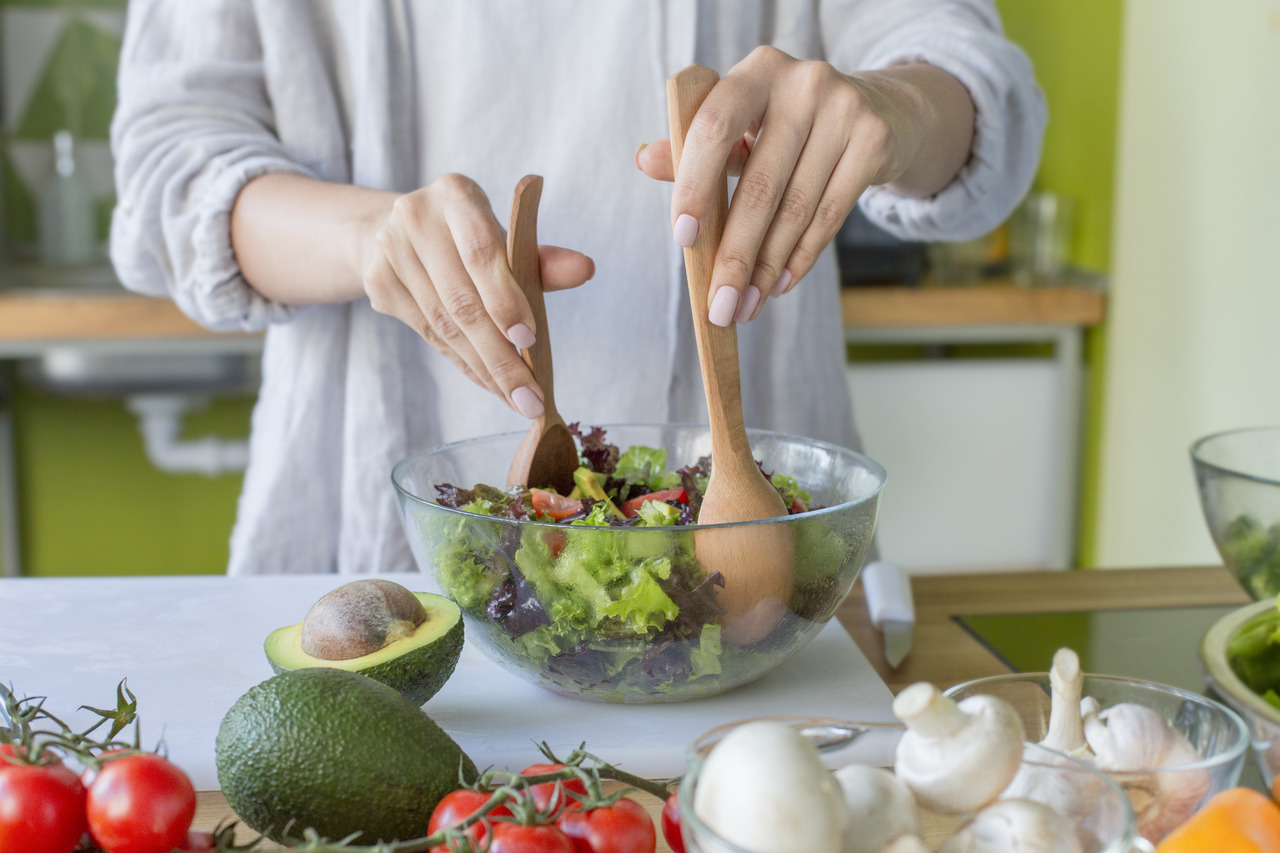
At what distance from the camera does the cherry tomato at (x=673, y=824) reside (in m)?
0.46

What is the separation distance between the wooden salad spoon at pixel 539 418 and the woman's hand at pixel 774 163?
0.38ft

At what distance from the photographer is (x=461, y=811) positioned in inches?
16.9

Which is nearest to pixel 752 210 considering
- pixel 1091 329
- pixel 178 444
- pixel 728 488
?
pixel 728 488

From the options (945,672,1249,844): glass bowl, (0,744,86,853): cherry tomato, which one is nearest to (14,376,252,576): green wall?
(0,744,86,853): cherry tomato

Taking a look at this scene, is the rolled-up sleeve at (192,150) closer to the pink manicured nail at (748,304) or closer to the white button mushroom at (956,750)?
the pink manicured nail at (748,304)

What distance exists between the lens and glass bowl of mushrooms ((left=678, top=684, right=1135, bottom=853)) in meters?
0.34

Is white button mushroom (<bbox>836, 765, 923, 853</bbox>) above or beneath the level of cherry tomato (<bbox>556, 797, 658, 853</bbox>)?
above

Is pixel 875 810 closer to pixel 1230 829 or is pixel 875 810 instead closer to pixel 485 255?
pixel 1230 829

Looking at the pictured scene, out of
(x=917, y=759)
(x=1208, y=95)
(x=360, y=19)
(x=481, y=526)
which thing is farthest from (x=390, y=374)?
(x=1208, y=95)

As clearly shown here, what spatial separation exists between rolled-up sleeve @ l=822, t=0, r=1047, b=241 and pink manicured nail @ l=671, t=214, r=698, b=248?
0.47 metres

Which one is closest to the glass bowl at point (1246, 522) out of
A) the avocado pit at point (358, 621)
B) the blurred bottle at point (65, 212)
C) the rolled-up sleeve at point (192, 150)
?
the avocado pit at point (358, 621)

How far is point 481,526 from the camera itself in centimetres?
62

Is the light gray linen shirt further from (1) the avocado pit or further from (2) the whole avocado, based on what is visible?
(2) the whole avocado

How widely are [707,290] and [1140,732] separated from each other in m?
0.33
